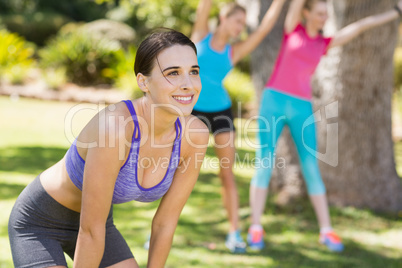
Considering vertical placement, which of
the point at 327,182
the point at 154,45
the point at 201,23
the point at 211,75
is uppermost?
the point at 201,23

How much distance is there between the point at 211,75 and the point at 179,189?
194cm

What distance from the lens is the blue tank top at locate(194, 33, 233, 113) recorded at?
4191mm

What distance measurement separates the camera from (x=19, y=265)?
2293 mm

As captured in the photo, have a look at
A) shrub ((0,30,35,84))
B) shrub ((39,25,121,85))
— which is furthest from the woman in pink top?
shrub ((0,30,35,84))

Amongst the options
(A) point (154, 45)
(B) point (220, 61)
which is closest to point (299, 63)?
(B) point (220, 61)

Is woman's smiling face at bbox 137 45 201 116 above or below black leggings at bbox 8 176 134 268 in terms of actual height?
above

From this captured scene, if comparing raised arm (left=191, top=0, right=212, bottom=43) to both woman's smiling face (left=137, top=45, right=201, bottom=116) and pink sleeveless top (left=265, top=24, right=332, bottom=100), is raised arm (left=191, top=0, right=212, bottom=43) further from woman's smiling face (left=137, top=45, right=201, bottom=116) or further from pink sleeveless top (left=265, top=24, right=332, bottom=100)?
woman's smiling face (left=137, top=45, right=201, bottom=116)

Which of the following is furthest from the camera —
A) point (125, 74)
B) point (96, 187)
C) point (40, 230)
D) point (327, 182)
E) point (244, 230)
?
point (125, 74)

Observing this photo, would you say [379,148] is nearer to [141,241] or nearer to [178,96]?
[141,241]

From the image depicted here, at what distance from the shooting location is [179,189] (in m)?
2.43

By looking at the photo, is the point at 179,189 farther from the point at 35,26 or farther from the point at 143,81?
the point at 35,26

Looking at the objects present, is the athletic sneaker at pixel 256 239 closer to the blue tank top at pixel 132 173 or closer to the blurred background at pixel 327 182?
the blurred background at pixel 327 182

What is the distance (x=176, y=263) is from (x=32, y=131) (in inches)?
244

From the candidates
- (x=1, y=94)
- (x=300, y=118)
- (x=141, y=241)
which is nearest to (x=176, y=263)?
(x=141, y=241)
